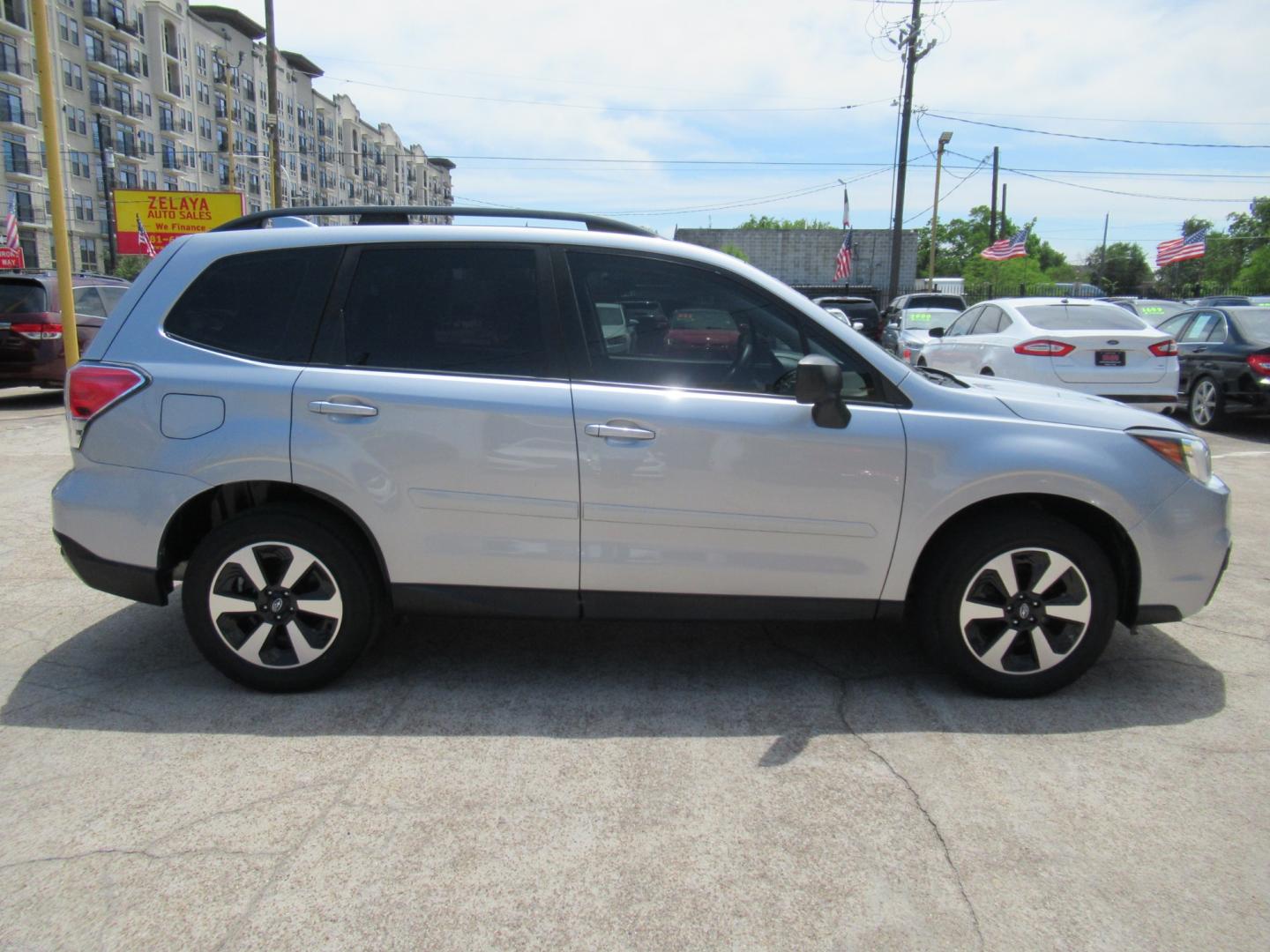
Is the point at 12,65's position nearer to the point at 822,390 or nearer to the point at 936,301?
the point at 936,301

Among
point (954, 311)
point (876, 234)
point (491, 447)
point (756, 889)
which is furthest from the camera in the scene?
point (876, 234)

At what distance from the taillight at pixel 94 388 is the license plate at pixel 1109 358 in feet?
29.2

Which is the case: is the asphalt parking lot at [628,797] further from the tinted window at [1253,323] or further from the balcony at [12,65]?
the balcony at [12,65]

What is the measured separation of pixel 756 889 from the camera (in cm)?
248

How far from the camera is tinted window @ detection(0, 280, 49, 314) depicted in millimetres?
12172

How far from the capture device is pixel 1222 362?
11398 millimetres

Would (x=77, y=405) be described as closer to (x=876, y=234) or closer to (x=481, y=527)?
(x=481, y=527)

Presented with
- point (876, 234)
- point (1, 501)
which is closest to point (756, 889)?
point (1, 501)

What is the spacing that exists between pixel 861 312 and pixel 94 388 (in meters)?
24.3

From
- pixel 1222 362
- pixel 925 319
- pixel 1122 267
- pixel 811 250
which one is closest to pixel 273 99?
pixel 925 319

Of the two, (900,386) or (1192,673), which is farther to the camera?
(1192,673)

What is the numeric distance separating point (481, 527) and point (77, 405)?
5.45 ft

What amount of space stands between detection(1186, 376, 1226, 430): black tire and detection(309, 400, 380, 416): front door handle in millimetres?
11499

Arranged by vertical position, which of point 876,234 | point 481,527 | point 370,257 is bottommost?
point 481,527
